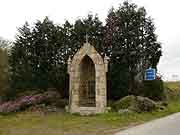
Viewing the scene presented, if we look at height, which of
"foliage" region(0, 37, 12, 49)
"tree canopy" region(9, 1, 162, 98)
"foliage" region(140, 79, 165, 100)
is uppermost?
"foliage" region(0, 37, 12, 49)

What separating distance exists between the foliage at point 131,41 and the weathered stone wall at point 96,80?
344cm

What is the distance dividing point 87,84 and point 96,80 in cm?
205

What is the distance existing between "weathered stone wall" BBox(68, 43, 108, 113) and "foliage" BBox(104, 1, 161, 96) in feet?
11.3

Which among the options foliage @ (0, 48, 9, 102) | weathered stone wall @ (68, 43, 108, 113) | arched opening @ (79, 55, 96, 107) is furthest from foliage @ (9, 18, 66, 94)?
weathered stone wall @ (68, 43, 108, 113)

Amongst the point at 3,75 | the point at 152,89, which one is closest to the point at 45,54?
the point at 3,75

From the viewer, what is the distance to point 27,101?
770 inches

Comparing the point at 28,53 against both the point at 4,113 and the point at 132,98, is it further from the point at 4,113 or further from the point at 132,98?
the point at 132,98

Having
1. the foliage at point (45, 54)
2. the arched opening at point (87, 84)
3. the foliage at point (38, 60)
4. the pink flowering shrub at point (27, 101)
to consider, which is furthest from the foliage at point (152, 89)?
the pink flowering shrub at point (27, 101)

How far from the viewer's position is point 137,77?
74.0ft

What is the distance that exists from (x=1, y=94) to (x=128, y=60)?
10649mm

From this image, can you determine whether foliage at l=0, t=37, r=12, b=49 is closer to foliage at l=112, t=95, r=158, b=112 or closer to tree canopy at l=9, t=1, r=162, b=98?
tree canopy at l=9, t=1, r=162, b=98

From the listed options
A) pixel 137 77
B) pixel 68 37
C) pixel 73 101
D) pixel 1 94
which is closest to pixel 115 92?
pixel 137 77

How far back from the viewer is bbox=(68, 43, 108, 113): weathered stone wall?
1783 centimetres

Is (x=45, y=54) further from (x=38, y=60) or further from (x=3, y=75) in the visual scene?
(x=3, y=75)
